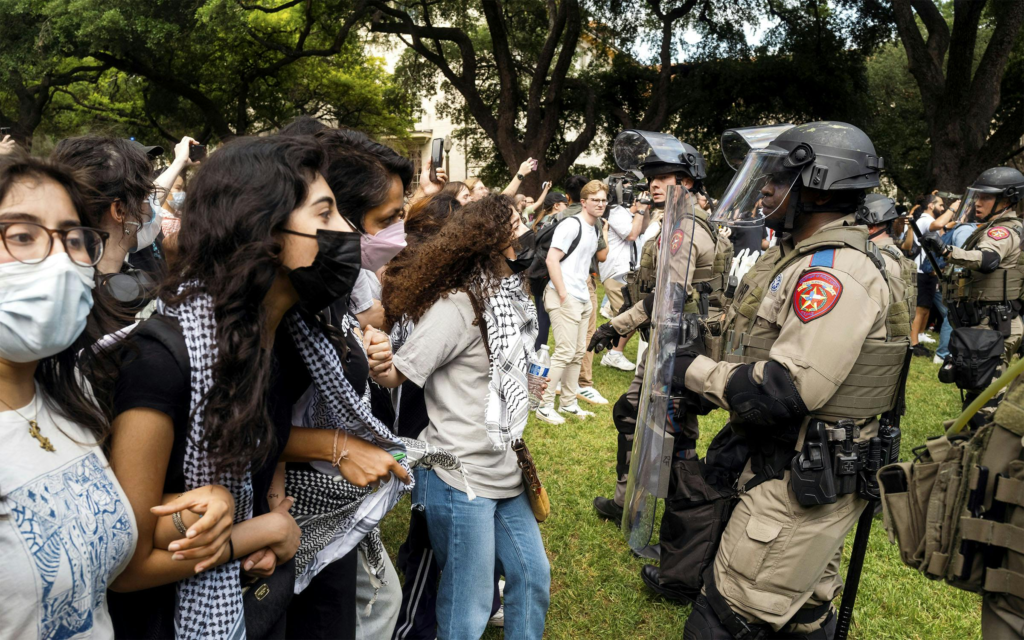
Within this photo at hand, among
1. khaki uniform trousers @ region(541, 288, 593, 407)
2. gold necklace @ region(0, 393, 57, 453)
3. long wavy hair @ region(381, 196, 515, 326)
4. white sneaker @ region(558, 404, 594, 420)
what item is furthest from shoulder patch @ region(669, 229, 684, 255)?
white sneaker @ region(558, 404, 594, 420)

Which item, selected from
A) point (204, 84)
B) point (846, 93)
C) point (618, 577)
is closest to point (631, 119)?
point (846, 93)

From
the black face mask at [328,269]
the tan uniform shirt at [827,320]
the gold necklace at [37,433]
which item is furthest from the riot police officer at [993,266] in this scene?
the gold necklace at [37,433]

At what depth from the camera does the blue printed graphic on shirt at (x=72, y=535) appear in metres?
1.28

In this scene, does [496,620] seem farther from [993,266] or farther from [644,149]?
[993,266]

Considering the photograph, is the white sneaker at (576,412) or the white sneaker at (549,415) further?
the white sneaker at (576,412)

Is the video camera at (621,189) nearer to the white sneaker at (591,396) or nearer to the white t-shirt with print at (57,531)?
the white sneaker at (591,396)

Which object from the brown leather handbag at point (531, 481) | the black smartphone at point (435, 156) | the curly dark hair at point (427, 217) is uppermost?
the black smartphone at point (435, 156)

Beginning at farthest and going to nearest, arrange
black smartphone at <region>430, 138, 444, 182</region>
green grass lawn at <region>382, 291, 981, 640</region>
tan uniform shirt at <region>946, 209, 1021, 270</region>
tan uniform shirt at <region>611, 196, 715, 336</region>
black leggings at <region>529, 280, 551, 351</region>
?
black leggings at <region>529, 280, 551, 351</region>
tan uniform shirt at <region>946, 209, 1021, 270</region>
black smartphone at <region>430, 138, 444, 182</region>
tan uniform shirt at <region>611, 196, 715, 336</region>
green grass lawn at <region>382, 291, 981, 640</region>

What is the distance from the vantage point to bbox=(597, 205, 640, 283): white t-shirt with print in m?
7.89

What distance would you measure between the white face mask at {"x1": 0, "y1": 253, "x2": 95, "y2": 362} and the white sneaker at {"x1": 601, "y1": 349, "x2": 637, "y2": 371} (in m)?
7.83

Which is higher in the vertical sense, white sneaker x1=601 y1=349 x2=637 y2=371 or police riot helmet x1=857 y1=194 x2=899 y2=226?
police riot helmet x1=857 y1=194 x2=899 y2=226

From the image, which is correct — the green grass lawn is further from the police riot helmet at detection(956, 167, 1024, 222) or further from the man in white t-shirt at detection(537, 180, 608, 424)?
the police riot helmet at detection(956, 167, 1024, 222)

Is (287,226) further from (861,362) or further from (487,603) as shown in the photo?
(861,362)

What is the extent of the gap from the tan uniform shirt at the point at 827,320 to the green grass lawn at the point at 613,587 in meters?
1.80
